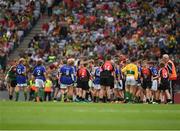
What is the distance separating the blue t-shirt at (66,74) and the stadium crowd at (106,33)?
7.62 feet

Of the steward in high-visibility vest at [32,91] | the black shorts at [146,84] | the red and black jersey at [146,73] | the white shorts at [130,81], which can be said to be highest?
the red and black jersey at [146,73]

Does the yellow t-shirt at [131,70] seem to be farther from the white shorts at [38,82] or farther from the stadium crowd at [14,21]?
the stadium crowd at [14,21]

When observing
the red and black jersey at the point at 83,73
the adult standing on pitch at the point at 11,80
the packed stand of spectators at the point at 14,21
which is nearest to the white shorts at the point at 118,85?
the red and black jersey at the point at 83,73

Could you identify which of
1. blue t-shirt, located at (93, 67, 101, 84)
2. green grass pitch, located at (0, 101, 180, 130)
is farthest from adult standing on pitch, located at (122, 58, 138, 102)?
green grass pitch, located at (0, 101, 180, 130)

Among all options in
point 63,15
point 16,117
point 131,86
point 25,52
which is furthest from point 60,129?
point 63,15

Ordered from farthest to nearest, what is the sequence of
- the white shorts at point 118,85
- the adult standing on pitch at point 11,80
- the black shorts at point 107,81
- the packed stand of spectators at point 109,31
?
the packed stand of spectators at point 109,31
the white shorts at point 118,85
the adult standing on pitch at point 11,80
the black shorts at point 107,81

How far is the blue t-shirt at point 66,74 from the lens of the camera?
2692 cm

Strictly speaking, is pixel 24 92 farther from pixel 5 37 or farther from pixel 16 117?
pixel 16 117

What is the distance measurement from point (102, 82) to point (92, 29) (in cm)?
853

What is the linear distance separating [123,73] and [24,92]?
4.25m

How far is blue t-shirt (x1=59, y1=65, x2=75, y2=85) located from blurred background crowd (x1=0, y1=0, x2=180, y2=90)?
3185mm

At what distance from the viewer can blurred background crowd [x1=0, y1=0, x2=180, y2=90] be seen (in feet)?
107

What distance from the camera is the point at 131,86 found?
90.1 feet

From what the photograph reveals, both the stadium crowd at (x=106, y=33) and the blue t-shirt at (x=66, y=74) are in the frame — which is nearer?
the blue t-shirt at (x=66, y=74)
